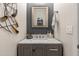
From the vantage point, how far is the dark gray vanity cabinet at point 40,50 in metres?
1.31

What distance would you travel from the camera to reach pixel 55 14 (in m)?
→ 1.33

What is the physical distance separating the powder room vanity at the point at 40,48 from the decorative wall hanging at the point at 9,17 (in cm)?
18

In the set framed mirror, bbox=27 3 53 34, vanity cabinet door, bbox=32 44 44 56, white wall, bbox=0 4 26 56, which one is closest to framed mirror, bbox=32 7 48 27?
framed mirror, bbox=27 3 53 34

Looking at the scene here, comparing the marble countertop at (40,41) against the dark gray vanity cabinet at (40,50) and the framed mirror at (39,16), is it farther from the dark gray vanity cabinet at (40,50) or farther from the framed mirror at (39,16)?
the framed mirror at (39,16)

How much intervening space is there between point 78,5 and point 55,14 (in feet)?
0.80

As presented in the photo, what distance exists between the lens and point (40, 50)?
134 cm

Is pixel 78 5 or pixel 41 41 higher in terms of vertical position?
pixel 78 5

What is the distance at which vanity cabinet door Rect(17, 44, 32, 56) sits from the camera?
51.4 inches

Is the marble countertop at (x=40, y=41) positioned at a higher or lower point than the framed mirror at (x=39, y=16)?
lower

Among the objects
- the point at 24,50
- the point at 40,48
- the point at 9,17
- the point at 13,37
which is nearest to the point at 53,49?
the point at 40,48

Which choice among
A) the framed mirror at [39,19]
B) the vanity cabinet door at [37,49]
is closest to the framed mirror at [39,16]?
the framed mirror at [39,19]

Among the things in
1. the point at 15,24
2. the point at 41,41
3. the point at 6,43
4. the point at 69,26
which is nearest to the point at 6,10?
the point at 15,24

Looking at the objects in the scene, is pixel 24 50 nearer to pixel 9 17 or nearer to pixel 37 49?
pixel 37 49

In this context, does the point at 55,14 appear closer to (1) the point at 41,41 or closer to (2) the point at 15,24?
(1) the point at 41,41
